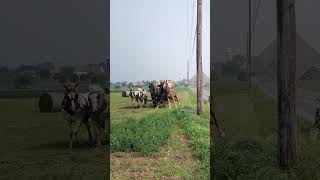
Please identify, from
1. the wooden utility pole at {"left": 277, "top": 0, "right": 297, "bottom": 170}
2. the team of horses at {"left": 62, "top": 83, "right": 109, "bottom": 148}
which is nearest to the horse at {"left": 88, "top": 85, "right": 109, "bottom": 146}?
the team of horses at {"left": 62, "top": 83, "right": 109, "bottom": 148}

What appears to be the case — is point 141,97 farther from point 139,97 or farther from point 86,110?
point 86,110

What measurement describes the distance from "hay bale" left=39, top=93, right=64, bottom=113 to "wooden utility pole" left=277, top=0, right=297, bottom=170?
57.2 ft

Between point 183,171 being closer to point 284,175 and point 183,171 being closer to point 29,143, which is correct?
point 284,175

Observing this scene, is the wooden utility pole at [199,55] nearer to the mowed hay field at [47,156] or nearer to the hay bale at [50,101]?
the hay bale at [50,101]

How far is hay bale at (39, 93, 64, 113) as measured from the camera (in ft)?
75.9

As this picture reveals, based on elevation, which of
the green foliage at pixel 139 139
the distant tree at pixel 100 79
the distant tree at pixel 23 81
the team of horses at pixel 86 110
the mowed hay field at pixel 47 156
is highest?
the distant tree at pixel 23 81

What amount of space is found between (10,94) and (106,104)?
2950 centimetres

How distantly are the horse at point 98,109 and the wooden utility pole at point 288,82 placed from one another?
610 cm

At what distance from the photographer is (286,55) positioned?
23.5 feet

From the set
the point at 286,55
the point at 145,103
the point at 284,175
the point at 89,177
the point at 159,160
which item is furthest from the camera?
the point at 145,103

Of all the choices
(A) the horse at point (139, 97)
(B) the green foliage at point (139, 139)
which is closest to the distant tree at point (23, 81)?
(A) the horse at point (139, 97)

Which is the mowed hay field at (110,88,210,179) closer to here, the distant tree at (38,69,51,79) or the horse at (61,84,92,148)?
the horse at (61,84,92,148)

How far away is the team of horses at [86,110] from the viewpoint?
1144cm

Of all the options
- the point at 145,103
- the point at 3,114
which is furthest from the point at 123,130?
the point at 145,103
